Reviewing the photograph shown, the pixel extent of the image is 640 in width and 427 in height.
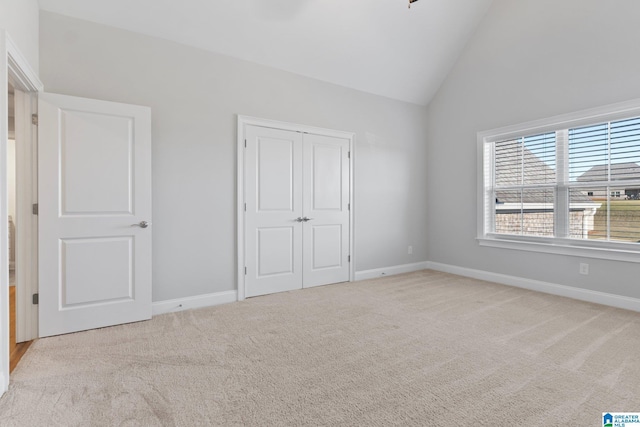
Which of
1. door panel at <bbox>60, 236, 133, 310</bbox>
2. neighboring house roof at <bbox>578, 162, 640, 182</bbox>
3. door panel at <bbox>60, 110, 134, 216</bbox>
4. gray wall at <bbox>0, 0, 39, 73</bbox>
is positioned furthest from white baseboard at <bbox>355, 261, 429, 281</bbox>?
gray wall at <bbox>0, 0, 39, 73</bbox>

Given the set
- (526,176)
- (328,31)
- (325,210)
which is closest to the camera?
(328,31)

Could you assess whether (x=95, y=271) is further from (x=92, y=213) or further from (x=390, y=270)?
(x=390, y=270)

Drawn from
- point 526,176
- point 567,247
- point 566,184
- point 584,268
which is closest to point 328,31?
point 526,176

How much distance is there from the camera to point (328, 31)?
3.85 meters

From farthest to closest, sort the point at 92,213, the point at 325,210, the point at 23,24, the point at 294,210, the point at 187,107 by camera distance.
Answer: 1. the point at 325,210
2. the point at 294,210
3. the point at 187,107
4. the point at 92,213
5. the point at 23,24

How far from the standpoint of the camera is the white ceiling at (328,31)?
10.3 ft

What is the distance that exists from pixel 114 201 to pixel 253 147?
1.57 meters

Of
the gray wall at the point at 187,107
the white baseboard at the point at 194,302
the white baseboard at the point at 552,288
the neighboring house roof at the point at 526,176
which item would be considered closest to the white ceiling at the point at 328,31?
the gray wall at the point at 187,107

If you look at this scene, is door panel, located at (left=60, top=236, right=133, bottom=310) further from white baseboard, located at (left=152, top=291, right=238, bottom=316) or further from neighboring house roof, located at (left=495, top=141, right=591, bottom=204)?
neighboring house roof, located at (left=495, top=141, right=591, bottom=204)

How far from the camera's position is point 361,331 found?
285 centimetres

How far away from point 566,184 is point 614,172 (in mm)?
458

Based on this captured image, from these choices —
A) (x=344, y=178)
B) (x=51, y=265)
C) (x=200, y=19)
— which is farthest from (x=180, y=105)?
(x=344, y=178)

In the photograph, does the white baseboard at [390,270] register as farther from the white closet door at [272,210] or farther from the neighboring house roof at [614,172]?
the neighboring house roof at [614,172]

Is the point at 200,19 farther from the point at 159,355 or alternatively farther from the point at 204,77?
the point at 159,355
